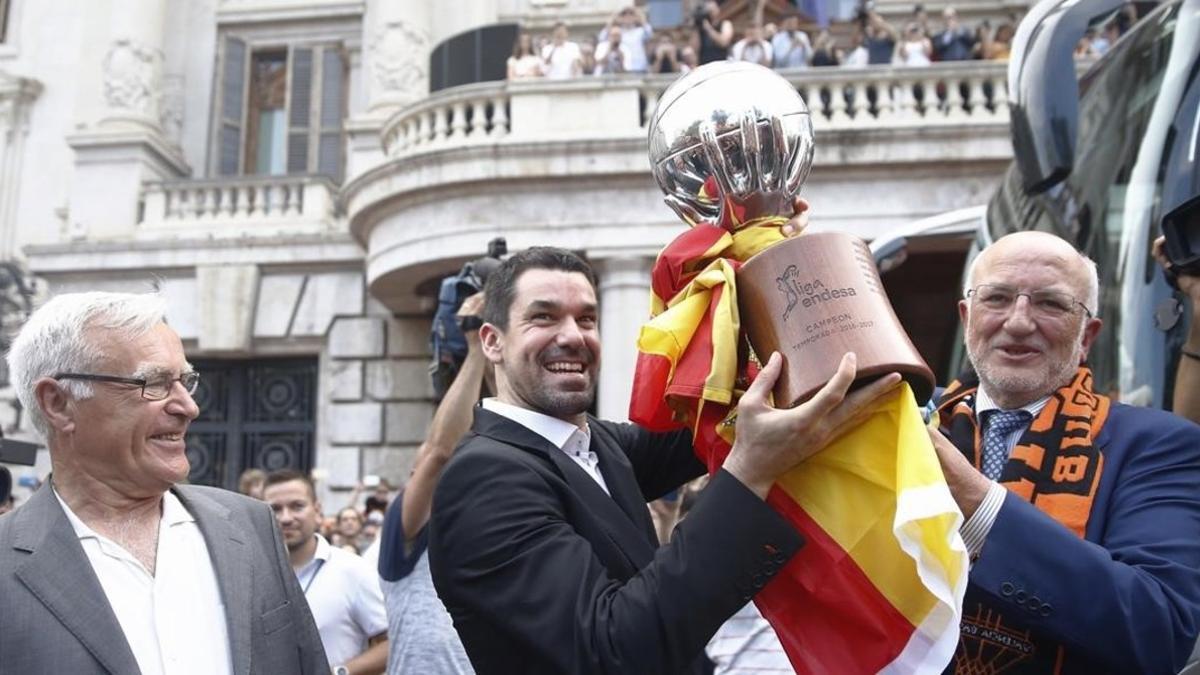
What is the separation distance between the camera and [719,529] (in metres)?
1.94

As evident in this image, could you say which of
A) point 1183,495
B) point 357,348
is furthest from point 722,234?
point 357,348

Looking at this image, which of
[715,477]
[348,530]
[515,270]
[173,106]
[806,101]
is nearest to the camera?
[715,477]

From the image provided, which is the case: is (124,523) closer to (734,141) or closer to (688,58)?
(734,141)

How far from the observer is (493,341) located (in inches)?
102

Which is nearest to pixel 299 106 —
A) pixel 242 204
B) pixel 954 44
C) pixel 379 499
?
pixel 242 204

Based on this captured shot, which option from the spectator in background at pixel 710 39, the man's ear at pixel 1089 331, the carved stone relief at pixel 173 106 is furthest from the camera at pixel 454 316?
the carved stone relief at pixel 173 106

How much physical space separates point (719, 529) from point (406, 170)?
11570 mm

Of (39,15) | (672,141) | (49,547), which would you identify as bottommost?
(49,547)

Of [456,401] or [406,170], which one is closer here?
[456,401]

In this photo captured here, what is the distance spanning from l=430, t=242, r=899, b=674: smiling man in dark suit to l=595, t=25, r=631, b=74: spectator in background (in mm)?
11122

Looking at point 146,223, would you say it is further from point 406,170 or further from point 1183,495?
point 1183,495

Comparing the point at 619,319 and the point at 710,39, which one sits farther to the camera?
the point at 710,39

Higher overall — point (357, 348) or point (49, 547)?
point (357, 348)

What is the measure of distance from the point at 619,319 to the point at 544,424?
995 cm
